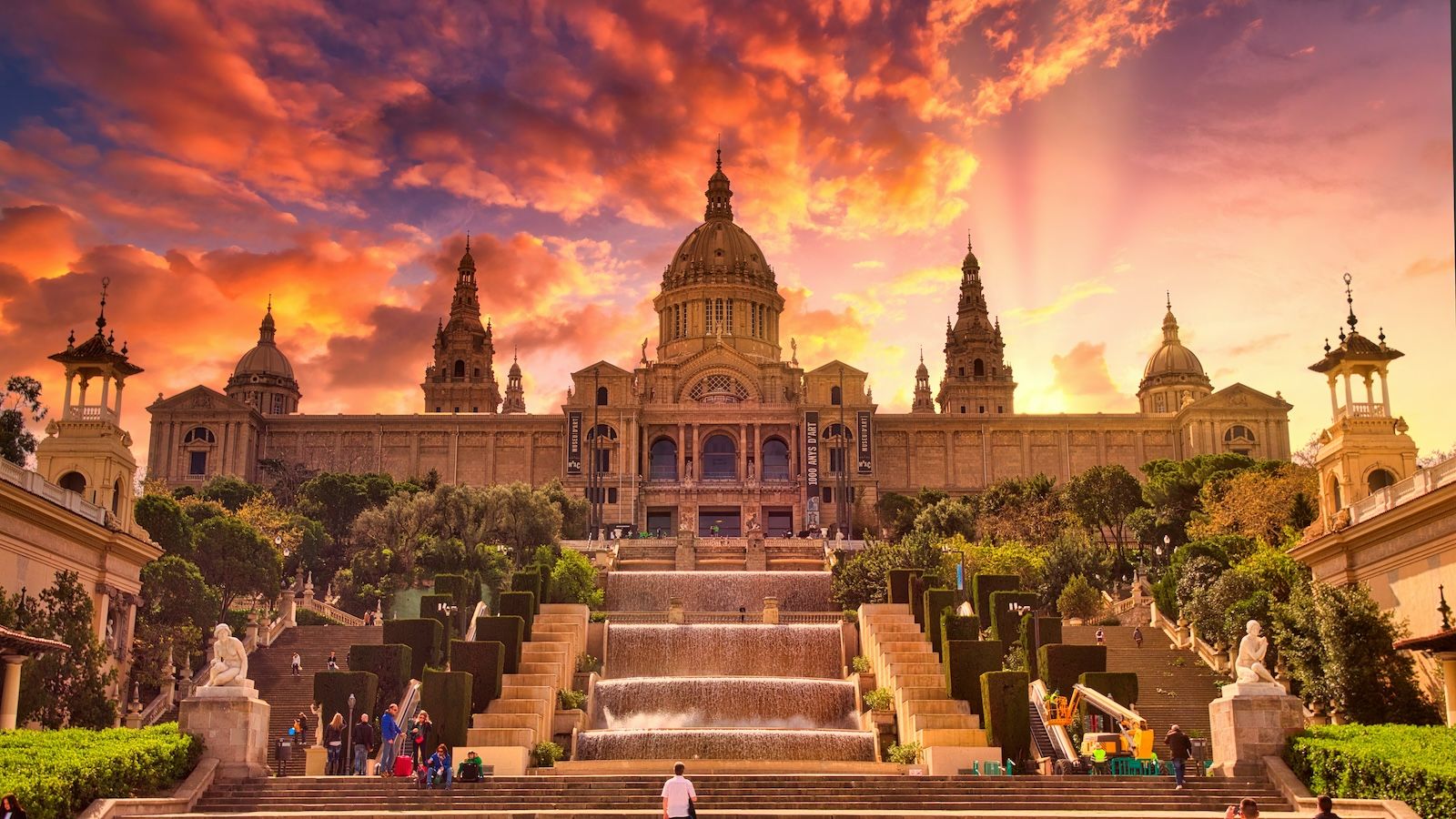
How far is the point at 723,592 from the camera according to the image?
6531cm

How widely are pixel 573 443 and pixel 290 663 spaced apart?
5331cm

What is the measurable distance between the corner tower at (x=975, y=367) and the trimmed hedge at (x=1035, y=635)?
73704 millimetres

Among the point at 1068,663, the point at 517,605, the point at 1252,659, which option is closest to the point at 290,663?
the point at 517,605

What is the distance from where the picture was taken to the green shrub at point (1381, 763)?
23.8 m

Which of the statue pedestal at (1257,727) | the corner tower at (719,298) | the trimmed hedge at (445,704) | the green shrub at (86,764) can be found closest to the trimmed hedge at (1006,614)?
the statue pedestal at (1257,727)

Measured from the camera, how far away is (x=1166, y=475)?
82.9 metres

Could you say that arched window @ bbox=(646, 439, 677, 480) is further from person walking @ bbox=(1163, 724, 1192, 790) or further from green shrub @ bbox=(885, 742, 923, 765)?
person walking @ bbox=(1163, 724, 1192, 790)

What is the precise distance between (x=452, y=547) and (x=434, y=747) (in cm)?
3118

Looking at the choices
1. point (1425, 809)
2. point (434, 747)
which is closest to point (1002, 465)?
point (434, 747)

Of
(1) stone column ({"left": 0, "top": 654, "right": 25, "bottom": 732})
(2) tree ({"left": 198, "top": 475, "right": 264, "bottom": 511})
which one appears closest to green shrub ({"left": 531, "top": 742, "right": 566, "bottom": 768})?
(1) stone column ({"left": 0, "top": 654, "right": 25, "bottom": 732})

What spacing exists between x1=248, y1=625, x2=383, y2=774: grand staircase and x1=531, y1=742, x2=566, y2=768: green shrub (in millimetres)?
5577

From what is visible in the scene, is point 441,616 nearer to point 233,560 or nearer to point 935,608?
point 935,608

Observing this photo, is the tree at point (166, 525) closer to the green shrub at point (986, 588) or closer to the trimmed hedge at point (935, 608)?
the trimmed hedge at point (935, 608)

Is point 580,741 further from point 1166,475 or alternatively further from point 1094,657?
point 1166,475
